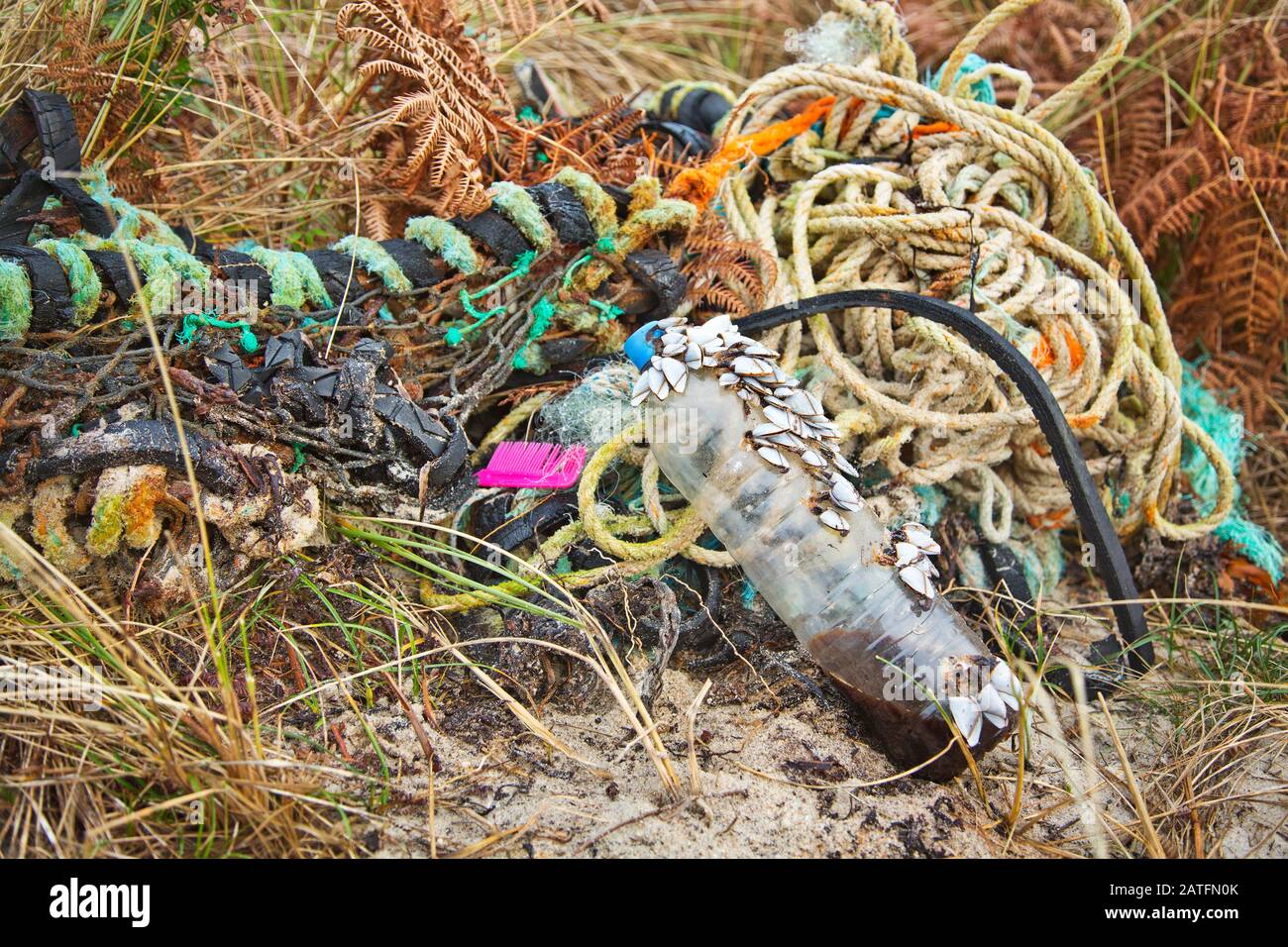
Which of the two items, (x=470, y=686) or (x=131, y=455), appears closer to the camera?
(x=131, y=455)

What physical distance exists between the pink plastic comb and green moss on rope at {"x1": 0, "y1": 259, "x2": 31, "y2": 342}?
0.90m

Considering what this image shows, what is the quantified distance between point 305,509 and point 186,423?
0.26m

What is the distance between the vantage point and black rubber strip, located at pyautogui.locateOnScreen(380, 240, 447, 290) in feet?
6.66

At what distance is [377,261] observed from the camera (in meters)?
1.99

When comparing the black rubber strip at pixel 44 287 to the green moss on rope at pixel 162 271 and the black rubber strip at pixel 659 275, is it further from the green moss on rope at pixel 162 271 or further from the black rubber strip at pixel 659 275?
the black rubber strip at pixel 659 275

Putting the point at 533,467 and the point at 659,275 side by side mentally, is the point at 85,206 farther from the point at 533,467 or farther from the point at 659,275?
the point at 659,275

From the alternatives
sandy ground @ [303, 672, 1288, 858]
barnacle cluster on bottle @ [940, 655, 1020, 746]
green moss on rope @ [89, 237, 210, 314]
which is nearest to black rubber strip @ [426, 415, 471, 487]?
sandy ground @ [303, 672, 1288, 858]

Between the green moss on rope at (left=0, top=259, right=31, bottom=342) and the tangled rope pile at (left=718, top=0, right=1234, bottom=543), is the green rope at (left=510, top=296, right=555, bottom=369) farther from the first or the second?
the green moss on rope at (left=0, top=259, right=31, bottom=342)

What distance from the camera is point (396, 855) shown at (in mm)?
1395

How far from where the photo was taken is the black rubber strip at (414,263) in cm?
203

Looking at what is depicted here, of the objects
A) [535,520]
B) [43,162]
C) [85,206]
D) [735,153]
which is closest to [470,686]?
[535,520]

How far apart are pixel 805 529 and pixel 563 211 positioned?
939 millimetres

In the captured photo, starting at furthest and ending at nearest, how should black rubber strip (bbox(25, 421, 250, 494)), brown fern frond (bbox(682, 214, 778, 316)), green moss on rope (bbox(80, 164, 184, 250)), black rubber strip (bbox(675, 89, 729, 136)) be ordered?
black rubber strip (bbox(675, 89, 729, 136)) < brown fern frond (bbox(682, 214, 778, 316)) < green moss on rope (bbox(80, 164, 184, 250)) < black rubber strip (bbox(25, 421, 250, 494))
